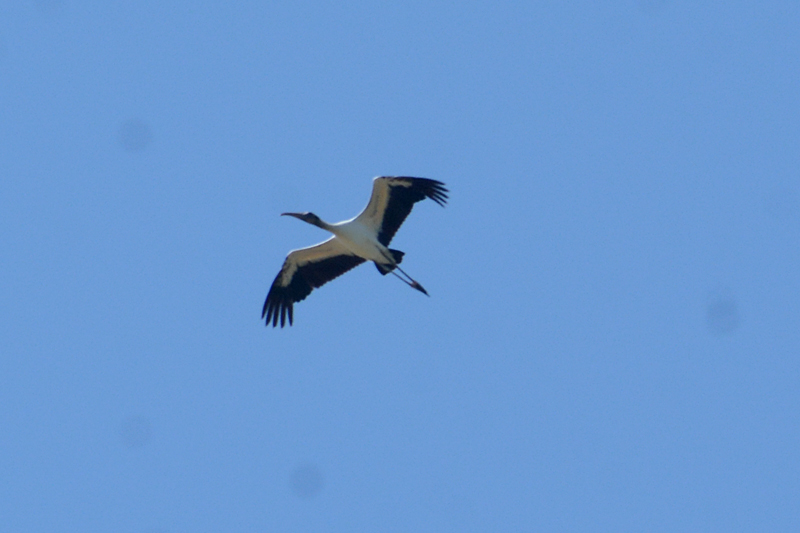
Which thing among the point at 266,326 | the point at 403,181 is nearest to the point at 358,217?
the point at 403,181

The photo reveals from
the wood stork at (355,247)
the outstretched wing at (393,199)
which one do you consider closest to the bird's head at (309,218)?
the wood stork at (355,247)

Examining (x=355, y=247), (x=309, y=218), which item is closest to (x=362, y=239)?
(x=355, y=247)

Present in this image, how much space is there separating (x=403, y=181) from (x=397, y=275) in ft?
6.97

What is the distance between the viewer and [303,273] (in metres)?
26.5

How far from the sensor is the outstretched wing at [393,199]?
2445cm

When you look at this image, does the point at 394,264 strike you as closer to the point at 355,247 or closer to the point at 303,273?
the point at 355,247

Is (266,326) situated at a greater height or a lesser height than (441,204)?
lesser

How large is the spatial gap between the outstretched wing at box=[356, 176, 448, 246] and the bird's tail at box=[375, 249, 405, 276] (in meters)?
0.25

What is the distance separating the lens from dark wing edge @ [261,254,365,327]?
26.2 meters

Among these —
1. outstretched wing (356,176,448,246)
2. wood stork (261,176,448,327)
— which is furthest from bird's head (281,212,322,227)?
outstretched wing (356,176,448,246)

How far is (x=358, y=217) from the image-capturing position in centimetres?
2488

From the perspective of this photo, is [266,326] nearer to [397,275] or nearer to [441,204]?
[397,275]

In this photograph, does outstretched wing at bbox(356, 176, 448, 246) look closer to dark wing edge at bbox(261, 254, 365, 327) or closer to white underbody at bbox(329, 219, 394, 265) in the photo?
white underbody at bbox(329, 219, 394, 265)

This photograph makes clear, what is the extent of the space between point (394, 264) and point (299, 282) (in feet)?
7.94
